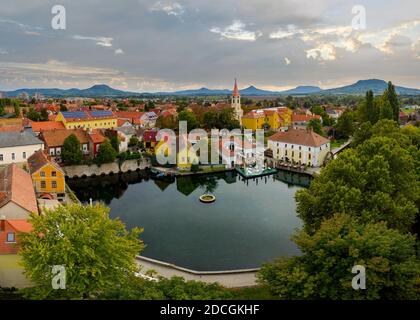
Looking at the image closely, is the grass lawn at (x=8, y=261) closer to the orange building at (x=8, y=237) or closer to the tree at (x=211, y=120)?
the orange building at (x=8, y=237)

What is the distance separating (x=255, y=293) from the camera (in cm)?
1491

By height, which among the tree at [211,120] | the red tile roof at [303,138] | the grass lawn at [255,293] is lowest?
the grass lawn at [255,293]

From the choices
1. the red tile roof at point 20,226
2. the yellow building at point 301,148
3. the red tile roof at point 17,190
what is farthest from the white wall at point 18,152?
the yellow building at point 301,148

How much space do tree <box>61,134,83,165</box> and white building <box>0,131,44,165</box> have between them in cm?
391

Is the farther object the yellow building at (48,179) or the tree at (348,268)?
the yellow building at (48,179)

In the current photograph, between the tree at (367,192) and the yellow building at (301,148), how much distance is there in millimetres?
22297

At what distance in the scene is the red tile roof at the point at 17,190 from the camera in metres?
18.7

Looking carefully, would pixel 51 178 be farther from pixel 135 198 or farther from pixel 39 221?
pixel 39 221

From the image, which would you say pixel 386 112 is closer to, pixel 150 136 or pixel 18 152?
pixel 150 136

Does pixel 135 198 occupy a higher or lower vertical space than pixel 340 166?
lower

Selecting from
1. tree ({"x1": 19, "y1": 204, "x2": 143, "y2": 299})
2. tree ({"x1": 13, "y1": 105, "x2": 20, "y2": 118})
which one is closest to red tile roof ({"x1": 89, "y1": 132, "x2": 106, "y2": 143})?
tree ({"x1": 13, "y1": 105, "x2": 20, "y2": 118})
